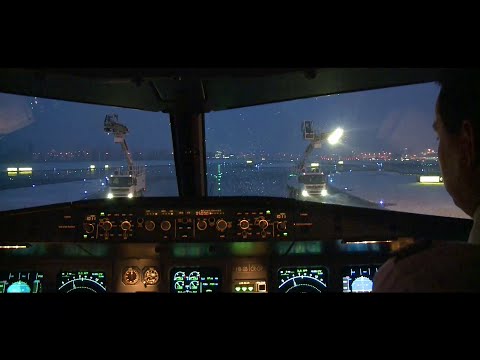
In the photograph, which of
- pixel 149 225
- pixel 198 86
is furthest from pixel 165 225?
pixel 198 86

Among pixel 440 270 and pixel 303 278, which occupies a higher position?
pixel 440 270

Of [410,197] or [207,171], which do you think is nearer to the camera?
[207,171]

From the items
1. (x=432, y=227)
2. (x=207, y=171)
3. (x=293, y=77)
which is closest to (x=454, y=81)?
(x=293, y=77)

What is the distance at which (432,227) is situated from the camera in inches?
106

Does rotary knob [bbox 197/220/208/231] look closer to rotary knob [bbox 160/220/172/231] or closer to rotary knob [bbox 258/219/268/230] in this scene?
rotary knob [bbox 160/220/172/231]

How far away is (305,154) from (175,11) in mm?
2923

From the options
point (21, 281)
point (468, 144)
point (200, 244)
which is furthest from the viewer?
point (21, 281)

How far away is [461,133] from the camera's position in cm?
100

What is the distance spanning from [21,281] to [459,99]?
8.84 ft

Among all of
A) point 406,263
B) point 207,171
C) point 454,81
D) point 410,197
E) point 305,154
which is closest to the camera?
point 406,263

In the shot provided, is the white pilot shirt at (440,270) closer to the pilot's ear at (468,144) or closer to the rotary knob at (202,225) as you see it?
the pilot's ear at (468,144)

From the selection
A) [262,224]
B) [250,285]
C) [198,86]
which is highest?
[198,86]

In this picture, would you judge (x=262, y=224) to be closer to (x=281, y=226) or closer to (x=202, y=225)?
(x=281, y=226)

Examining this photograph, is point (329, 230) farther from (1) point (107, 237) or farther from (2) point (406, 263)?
(2) point (406, 263)
